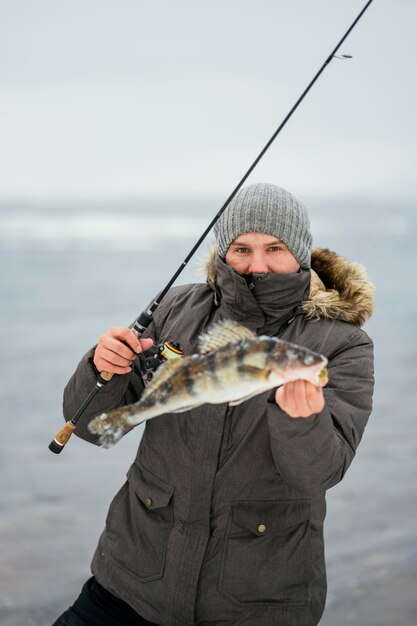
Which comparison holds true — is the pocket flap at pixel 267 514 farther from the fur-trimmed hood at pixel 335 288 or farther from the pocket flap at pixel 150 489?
the fur-trimmed hood at pixel 335 288

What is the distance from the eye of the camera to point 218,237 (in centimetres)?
323

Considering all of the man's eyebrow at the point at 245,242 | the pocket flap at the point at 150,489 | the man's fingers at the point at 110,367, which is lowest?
the pocket flap at the point at 150,489

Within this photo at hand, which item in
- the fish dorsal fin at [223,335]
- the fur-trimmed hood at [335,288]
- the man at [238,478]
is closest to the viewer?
the fish dorsal fin at [223,335]

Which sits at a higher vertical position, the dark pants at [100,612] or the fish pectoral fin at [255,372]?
the fish pectoral fin at [255,372]

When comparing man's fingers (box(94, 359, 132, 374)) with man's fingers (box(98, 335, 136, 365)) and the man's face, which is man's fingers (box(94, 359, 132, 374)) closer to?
man's fingers (box(98, 335, 136, 365))

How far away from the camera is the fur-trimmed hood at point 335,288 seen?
3105 millimetres

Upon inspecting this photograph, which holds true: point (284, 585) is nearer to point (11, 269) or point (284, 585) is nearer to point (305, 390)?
point (305, 390)

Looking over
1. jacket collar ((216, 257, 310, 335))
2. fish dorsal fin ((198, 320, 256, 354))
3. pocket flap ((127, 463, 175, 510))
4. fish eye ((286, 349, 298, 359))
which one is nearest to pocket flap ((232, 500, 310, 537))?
pocket flap ((127, 463, 175, 510))

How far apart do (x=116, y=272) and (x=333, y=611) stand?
408 inches

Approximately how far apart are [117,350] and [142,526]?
722 mm

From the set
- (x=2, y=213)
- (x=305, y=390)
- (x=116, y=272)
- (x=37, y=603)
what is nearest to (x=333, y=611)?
(x=37, y=603)

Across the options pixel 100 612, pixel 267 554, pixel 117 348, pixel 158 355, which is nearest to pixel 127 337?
pixel 117 348

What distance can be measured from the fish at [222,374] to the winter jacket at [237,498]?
494mm

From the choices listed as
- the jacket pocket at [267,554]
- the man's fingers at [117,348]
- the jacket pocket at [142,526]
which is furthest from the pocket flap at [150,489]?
the man's fingers at [117,348]
